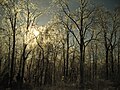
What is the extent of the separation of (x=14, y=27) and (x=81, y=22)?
10.7 metres

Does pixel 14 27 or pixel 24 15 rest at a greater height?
pixel 24 15

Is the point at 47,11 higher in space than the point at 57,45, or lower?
higher

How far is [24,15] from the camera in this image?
3609cm

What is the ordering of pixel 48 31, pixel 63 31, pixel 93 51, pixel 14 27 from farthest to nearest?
pixel 93 51, pixel 63 31, pixel 48 31, pixel 14 27

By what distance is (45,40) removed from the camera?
145 ft

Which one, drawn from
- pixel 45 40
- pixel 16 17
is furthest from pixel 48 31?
pixel 16 17

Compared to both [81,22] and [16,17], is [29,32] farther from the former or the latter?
[81,22]

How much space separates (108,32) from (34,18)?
16.9 m

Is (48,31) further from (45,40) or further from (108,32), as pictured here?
(108,32)

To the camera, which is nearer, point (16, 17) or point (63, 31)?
point (16, 17)

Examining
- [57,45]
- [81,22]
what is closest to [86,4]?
[81,22]

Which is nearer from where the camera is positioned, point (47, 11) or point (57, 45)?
point (47, 11)

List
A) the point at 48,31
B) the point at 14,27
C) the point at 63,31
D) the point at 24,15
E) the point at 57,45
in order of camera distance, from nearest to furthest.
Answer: the point at 14,27 → the point at 24,15 → the point at 48,31 → the point at 63,31 → the point at 57,45

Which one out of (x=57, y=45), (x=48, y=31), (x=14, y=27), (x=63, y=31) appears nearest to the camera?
(x=14, y=27)
